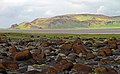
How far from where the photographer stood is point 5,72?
637 inches

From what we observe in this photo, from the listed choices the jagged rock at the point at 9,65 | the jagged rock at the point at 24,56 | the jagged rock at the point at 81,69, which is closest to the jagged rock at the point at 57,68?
the jagged rock at the point at 81,69

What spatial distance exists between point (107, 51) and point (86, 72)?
9.92 meters

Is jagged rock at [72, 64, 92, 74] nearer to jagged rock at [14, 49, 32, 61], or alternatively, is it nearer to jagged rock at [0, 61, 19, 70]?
jagged rock at [0, 61, 19, 70]

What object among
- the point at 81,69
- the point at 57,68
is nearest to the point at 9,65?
the point at 57,68

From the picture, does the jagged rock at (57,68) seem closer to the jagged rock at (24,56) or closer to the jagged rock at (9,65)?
the jagged rock at (9,65)

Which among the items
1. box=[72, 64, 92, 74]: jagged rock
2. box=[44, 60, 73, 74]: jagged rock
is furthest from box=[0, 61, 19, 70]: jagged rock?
box=[72, 64, 92, 74]: jagged rock

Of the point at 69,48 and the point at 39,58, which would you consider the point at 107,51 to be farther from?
the point at 39,58

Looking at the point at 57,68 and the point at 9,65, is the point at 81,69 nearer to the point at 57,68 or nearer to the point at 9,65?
the point at 57,68

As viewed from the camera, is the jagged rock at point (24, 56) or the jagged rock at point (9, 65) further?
the jagged rock at point (24, 56)

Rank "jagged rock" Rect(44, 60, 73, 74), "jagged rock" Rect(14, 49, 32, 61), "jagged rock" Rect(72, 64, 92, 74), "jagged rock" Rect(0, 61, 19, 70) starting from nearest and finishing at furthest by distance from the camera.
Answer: "jagged rock" Rect(44, 60, 73, 74)
"jagged rock" Rect(72, 64, 92, 74)
"jagged rock" Rect(0, 61, 19, 70)
"jagged rock" Rect(14, 49, 32, 61)

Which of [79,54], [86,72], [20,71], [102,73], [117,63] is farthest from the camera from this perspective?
[79,54]

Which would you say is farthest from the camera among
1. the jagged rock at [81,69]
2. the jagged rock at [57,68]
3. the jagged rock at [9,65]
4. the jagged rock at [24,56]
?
the jagged rock at [24,56]

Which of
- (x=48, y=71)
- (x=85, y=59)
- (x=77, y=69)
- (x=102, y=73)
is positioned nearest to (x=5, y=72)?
(x=48, y=71)

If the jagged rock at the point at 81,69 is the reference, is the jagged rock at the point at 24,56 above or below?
above
